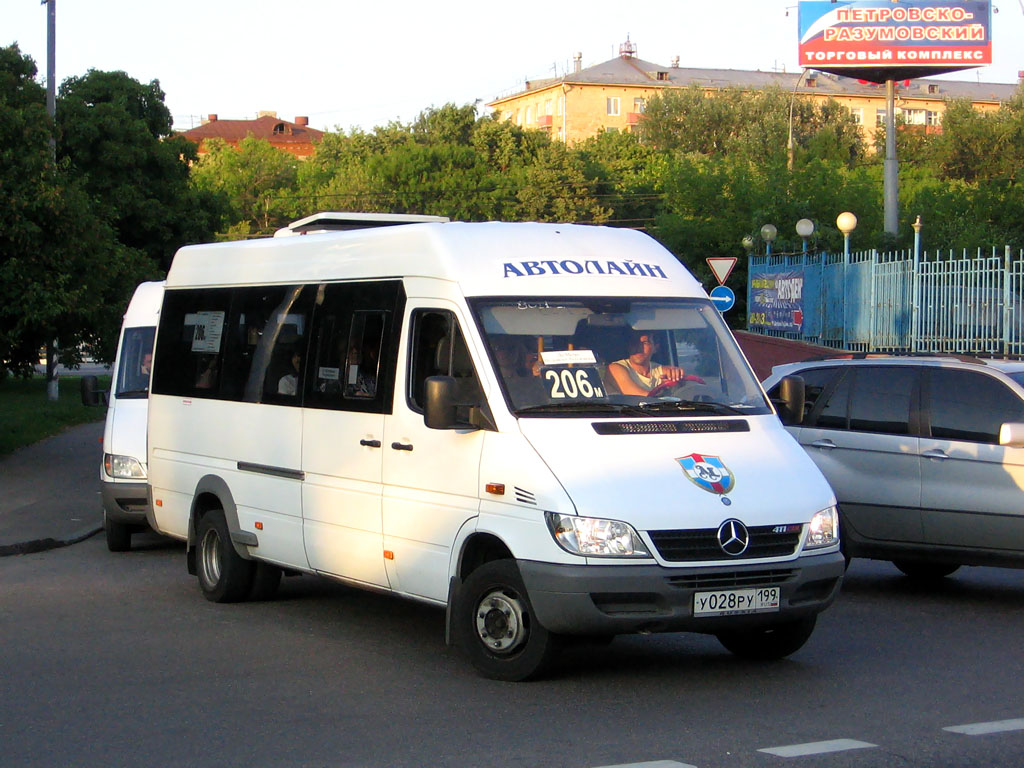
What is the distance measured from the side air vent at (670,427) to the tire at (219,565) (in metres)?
3.68

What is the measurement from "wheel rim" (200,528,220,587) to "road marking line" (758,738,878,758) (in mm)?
5263

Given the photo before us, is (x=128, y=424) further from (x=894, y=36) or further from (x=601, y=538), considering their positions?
(x=894, y=36)

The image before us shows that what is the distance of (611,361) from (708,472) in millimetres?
949

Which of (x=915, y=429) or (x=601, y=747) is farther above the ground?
(x=915, y=429)

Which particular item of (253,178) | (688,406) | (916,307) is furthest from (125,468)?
(253,178)

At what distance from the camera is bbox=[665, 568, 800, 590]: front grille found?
6949mm

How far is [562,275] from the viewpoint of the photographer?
7.99 metres

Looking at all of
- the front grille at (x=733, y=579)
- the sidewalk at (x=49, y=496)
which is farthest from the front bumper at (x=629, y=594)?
the sidewalk at (x=49, y=496)

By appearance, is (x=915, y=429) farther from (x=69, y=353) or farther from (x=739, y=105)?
(x=739, y=105)

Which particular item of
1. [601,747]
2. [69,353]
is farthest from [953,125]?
[601,747]

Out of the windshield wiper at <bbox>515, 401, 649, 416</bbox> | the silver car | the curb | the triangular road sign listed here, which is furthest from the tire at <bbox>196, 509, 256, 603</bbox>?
the triangular road sign

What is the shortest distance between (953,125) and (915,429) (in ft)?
236

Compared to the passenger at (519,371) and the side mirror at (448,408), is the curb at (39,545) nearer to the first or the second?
the side mirror at (448,408)

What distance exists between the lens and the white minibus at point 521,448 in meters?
6.96
